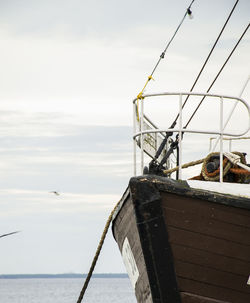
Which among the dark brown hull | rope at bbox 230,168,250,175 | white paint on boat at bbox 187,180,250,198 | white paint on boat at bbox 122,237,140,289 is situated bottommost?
white paint on boat at bbox 122,237,140,289

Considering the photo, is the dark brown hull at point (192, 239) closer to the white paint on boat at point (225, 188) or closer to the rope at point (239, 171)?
the white paint on boat at point (225, 188)

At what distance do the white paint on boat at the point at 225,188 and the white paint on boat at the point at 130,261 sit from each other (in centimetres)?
158

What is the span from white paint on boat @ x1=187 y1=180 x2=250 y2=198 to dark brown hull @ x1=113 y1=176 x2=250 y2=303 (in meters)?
0.16

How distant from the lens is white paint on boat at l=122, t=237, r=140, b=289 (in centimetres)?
1070

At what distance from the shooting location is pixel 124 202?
1052cm

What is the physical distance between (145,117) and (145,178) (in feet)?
8.00

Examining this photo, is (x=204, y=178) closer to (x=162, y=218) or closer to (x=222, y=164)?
(x=222, y=164)

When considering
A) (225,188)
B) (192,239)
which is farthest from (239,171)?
(192,239)

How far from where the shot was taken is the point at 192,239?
9.58m

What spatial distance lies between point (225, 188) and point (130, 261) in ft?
6.66

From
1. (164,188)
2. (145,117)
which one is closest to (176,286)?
(164,188)

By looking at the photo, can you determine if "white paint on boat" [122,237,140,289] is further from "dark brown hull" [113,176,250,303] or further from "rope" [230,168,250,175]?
"rope" [230,168,250,175]

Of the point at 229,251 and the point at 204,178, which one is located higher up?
the point at 204,178

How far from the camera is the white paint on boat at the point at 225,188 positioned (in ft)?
31.8
